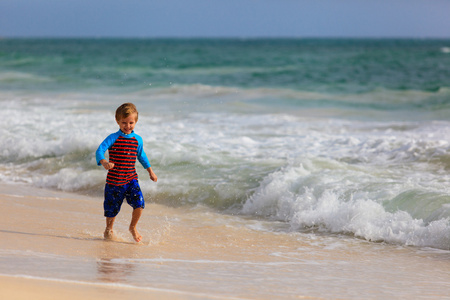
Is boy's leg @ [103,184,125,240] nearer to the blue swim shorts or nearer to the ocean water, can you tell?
the blue swim shorts

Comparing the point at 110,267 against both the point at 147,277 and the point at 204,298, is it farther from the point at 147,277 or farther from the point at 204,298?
the point at 204,298

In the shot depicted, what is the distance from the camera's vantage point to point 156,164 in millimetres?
8328

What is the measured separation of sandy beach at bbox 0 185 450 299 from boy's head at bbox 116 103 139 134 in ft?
3.20

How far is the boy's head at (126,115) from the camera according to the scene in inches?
189

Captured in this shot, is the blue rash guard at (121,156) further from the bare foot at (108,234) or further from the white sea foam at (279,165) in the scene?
the white sea foam at (279,165)

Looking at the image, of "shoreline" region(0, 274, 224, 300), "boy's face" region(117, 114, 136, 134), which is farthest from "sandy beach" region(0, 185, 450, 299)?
"boy's face" region(117, 114, 136, 134)

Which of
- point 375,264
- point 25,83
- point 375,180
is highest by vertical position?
point 25,83

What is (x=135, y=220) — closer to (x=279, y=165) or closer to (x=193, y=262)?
(x=193, y=262)

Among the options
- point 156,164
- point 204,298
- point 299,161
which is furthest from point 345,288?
point 156,164

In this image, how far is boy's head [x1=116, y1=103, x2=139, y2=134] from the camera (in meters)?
4.81

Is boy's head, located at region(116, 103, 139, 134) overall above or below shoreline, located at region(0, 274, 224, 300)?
above

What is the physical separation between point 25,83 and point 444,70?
1915cm

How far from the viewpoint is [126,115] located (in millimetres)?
4816

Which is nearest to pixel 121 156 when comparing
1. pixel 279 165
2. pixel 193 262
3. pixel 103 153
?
pixel 103 153
